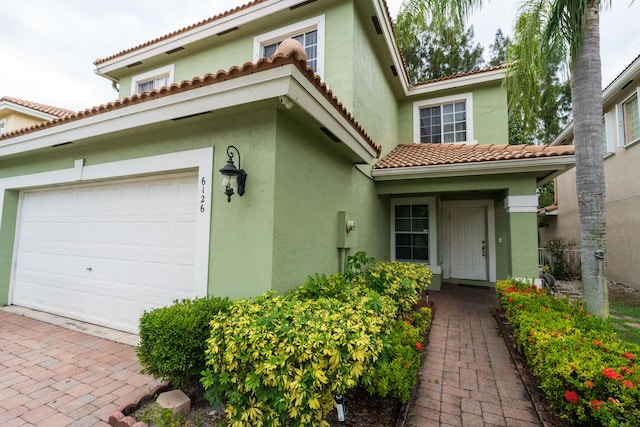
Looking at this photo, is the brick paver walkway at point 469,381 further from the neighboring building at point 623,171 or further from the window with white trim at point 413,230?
the neighboring building at point 623,171

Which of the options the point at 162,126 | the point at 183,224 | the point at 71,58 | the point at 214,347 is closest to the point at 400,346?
the point at 214,347

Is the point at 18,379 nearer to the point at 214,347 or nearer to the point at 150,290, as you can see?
the point at 150,290

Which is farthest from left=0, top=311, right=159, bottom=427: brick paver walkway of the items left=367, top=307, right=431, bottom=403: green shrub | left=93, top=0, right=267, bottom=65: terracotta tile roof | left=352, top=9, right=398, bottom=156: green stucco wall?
left=93, top=0, right=267, bottom=65: terracotta tile roof

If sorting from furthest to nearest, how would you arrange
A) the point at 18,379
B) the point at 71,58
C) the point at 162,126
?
1. the point at 71,58
2. the point at 162,126
3. the point at 18,379

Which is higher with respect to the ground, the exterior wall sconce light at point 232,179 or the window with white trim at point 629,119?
the window with white trim at point 629,119

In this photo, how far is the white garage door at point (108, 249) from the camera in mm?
4238

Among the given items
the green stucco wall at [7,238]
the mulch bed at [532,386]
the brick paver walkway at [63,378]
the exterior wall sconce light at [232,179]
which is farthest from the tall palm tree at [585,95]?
the green stucco wall at [7,238]

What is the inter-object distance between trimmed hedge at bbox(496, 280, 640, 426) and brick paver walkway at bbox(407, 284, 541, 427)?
0.44 m

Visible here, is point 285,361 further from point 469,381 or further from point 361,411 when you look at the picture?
point 469,381

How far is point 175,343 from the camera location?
9.14ft

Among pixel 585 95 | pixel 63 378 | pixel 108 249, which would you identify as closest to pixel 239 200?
pixel 63 378

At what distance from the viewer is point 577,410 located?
244 centimetres

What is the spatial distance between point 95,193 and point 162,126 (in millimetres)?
2326

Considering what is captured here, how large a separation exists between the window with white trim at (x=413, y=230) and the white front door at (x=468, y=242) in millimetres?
1666
